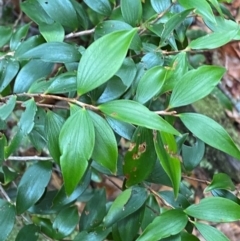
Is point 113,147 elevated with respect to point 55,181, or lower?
elevated

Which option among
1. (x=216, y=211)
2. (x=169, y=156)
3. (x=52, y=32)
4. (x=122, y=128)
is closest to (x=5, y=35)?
(x=52, y=32)

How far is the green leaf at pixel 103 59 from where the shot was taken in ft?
2.12

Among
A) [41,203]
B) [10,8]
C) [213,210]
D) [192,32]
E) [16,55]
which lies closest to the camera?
[213,210]

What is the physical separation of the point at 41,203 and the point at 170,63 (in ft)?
1.53

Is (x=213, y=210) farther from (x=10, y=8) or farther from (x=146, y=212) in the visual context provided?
(x=10, y=8)

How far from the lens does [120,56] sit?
645 mm

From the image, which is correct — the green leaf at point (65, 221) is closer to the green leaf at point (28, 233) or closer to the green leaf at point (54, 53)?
the green leaf at point (28, 233)

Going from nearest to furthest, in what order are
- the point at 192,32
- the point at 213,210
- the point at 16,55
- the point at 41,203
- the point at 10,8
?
1. the point at 213,210
2. the point at 16,55
3. the point at 41,203
4. the point at 192,32
5. the point at 10,8

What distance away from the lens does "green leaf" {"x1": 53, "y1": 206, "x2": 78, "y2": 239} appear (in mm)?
973

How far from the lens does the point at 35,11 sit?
94 centimetres

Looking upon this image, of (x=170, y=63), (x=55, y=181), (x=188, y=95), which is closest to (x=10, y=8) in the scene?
(x=55, y=181)

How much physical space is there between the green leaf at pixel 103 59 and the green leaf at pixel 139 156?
0.14 m

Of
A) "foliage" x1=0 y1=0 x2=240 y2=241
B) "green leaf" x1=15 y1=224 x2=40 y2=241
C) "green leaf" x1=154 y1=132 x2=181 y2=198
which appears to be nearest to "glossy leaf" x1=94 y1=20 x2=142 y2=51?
"foliage" x1=0 y1=0 x2=240 y2=241

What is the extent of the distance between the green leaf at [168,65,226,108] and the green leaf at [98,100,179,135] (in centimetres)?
9
